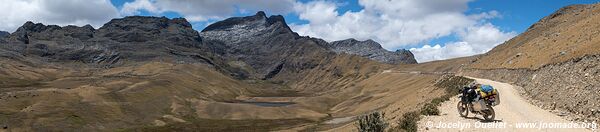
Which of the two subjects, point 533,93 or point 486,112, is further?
point 533,93

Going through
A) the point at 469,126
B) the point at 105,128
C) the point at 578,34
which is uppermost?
the point at 578,34

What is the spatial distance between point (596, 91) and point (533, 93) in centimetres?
1294

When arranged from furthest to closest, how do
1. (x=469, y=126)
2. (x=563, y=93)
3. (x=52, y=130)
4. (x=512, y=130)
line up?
(x=52, y=130), (x=563, y=93), (x=469, y=126), (x=512, y=130)

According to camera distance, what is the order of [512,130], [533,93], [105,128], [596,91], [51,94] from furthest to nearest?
1. [51,94]
2. [105,128]
3. [533,93]
4. [596,91]
5. [512,130]

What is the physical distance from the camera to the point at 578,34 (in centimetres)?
6488

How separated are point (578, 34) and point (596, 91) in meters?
39.4

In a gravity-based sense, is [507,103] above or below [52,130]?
above

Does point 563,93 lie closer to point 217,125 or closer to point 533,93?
point 533,93

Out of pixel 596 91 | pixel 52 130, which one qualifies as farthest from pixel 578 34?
pixel 52 130

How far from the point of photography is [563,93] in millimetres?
35469

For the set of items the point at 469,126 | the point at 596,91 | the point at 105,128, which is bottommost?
the point at 105,128

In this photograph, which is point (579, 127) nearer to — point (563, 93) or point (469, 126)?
point (469, 126)

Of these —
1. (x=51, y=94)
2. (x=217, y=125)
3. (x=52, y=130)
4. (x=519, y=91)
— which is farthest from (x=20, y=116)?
(x=519, y=91)

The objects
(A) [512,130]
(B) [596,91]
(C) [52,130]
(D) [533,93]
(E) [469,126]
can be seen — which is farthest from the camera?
(C) [52,130]
